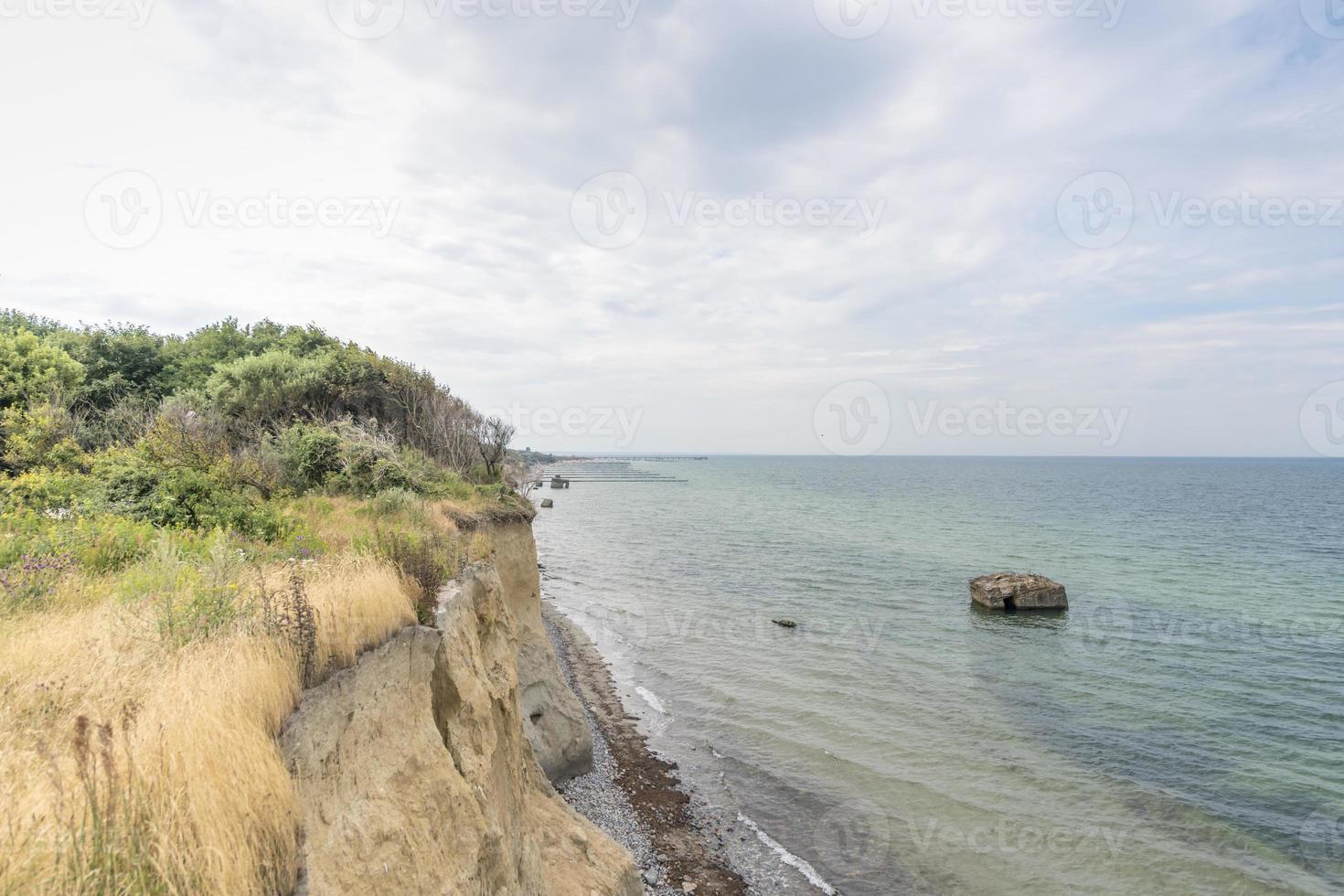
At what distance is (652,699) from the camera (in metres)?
20.9

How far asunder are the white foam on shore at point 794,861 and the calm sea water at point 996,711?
0.32 ft

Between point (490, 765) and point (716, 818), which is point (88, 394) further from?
point (716, 818)

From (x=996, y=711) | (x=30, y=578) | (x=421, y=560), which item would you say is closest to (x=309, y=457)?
(x=421, y=560)

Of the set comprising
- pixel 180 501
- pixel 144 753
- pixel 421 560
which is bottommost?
pixel 144 753

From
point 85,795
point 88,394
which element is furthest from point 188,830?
point 88,394

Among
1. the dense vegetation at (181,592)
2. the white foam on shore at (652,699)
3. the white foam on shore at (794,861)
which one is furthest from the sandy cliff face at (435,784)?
the white foam on shore at (652,699)

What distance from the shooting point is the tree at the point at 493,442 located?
23.2m

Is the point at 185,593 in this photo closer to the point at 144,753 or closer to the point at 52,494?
the point at 144,753

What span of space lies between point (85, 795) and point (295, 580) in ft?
12.0

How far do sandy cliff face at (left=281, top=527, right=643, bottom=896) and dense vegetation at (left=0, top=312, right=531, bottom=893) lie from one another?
0.35 m

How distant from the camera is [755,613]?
1202 inches

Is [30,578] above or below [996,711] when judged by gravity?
above

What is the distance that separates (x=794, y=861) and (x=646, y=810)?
341cm

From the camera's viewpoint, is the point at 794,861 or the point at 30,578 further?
the point at 794,861
